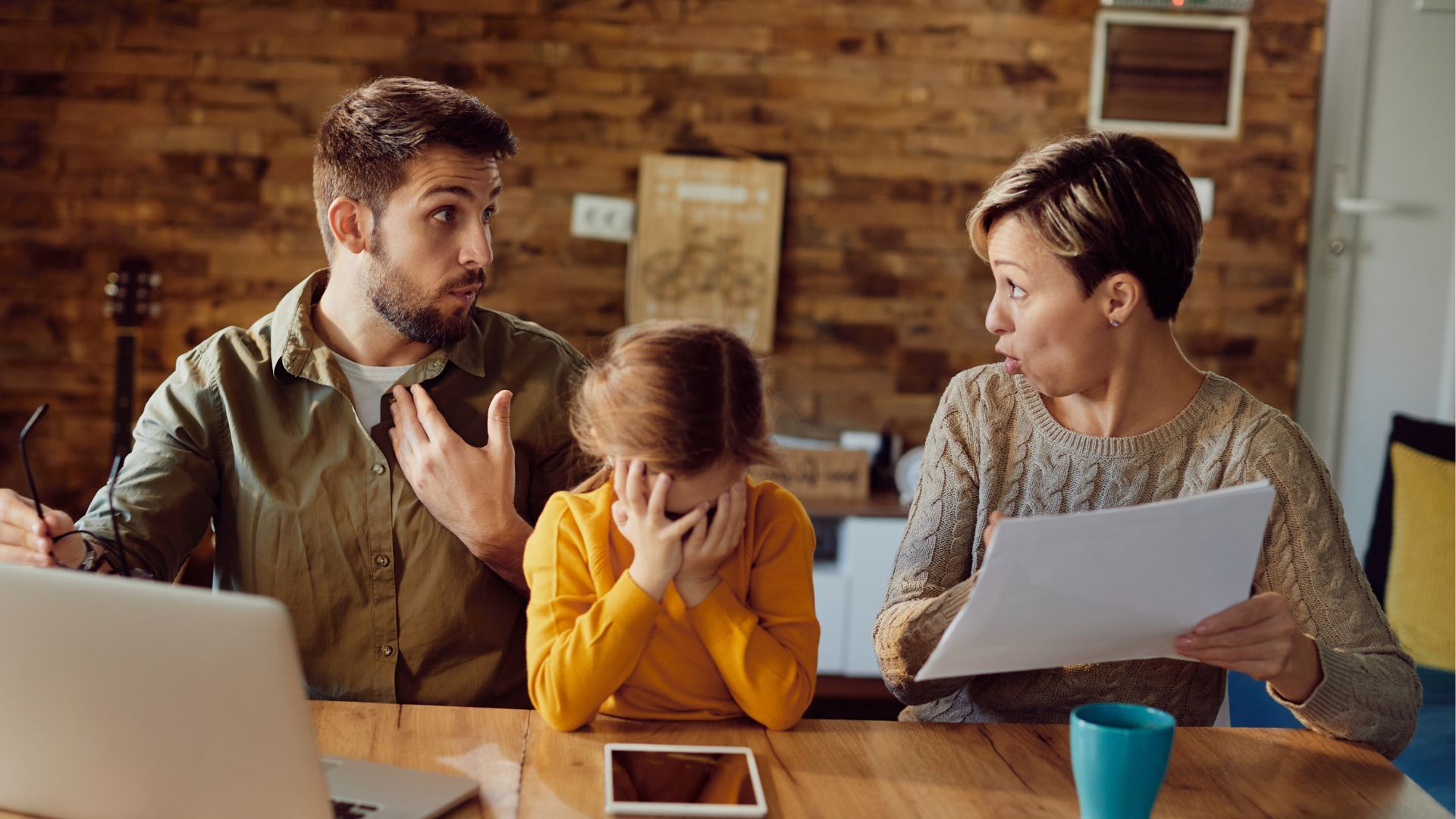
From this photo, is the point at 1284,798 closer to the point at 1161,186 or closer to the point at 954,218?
the point at 1161,186

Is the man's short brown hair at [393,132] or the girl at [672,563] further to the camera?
the man's short brown hair at [393,132]

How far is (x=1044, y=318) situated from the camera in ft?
4.54

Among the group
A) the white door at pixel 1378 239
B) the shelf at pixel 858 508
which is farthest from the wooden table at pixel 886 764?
the white door at pixel 1378 239

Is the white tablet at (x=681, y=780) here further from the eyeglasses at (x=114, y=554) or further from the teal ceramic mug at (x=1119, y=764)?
the eyeglasses at (x=114, y=554)

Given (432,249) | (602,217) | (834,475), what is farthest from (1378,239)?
(432,249)

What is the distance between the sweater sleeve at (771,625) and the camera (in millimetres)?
1186

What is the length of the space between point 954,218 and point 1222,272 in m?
0.77

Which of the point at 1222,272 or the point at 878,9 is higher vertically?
the point at 878,9

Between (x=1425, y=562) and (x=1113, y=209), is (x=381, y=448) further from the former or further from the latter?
(x=1425, y=562)

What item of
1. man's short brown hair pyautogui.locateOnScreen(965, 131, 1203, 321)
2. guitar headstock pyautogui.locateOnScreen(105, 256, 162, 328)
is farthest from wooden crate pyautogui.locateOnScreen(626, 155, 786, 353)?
man's short brown hair pyautogui.locateOnScreen(965, 131, 1203, 321)

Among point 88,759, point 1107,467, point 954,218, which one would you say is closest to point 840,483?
point 954,218

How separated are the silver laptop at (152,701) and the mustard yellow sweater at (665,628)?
33 cm

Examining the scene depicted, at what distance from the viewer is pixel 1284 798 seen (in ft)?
3.61

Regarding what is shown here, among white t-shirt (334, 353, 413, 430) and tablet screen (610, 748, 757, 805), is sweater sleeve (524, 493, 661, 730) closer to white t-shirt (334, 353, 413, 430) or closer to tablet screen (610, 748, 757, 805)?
tablet screen (610, 748, 757, 805)
